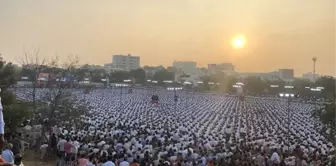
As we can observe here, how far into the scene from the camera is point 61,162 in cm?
1259

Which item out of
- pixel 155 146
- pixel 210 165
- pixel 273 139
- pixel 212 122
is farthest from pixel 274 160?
pixel 212 122

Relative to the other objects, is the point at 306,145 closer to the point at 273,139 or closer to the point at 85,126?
the point at 273,139

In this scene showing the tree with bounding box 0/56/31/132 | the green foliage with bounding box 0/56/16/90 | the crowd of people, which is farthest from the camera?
the green foliage with bounding box 0/56/16/90

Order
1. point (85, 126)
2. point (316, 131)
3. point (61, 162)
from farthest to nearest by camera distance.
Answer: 1. point (316, 131)
2. point (85, 126)
3. point (61, 162)

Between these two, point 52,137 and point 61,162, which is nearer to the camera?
point 61,162

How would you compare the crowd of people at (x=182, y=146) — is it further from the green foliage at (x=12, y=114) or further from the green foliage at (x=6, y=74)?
the green foliage at (x=6, y=74)

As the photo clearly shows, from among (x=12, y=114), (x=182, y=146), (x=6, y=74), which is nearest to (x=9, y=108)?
(x=12, y=114)

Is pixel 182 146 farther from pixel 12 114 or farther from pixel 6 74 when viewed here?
pixel 6 74

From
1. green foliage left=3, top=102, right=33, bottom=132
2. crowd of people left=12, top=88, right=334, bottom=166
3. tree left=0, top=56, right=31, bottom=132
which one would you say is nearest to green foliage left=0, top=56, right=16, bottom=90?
tree left=0, top=56, right=31, bottom=132

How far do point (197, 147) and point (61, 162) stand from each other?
21.3 feet

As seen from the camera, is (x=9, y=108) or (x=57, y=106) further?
(x=57, y=106)

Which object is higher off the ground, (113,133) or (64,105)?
(64,105)

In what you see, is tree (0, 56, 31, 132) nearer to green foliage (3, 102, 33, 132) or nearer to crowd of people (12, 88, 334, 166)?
green foliage (3, 102, 33, 132)

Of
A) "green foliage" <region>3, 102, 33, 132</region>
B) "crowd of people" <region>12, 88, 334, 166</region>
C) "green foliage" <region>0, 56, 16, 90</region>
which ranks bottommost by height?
"crowd of people" <region>12, 88, 334, 166</region>
